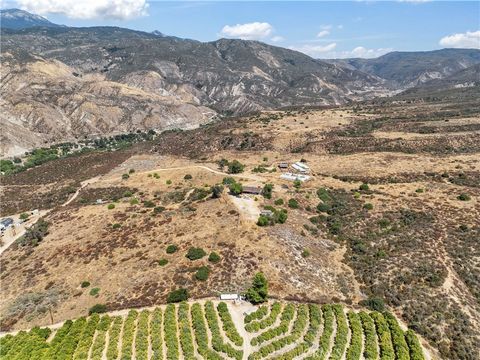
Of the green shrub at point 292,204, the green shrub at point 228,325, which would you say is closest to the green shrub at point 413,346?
the green shrub at point 228,325

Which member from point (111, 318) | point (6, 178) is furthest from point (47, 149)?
point (111, 318)

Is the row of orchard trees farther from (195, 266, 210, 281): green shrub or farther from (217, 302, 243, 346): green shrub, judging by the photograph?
(195, 266, 210, 281): green shrub

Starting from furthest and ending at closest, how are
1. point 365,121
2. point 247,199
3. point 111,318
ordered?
point 365,121 < point 247,199 < point 111,318

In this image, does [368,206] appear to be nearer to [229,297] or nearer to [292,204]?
[292,204]

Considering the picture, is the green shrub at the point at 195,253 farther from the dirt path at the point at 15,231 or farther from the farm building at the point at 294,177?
the farm building at the point at 294,177

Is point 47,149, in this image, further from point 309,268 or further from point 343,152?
point 309,268

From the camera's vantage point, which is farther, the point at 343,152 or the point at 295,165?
the point at 343,152
